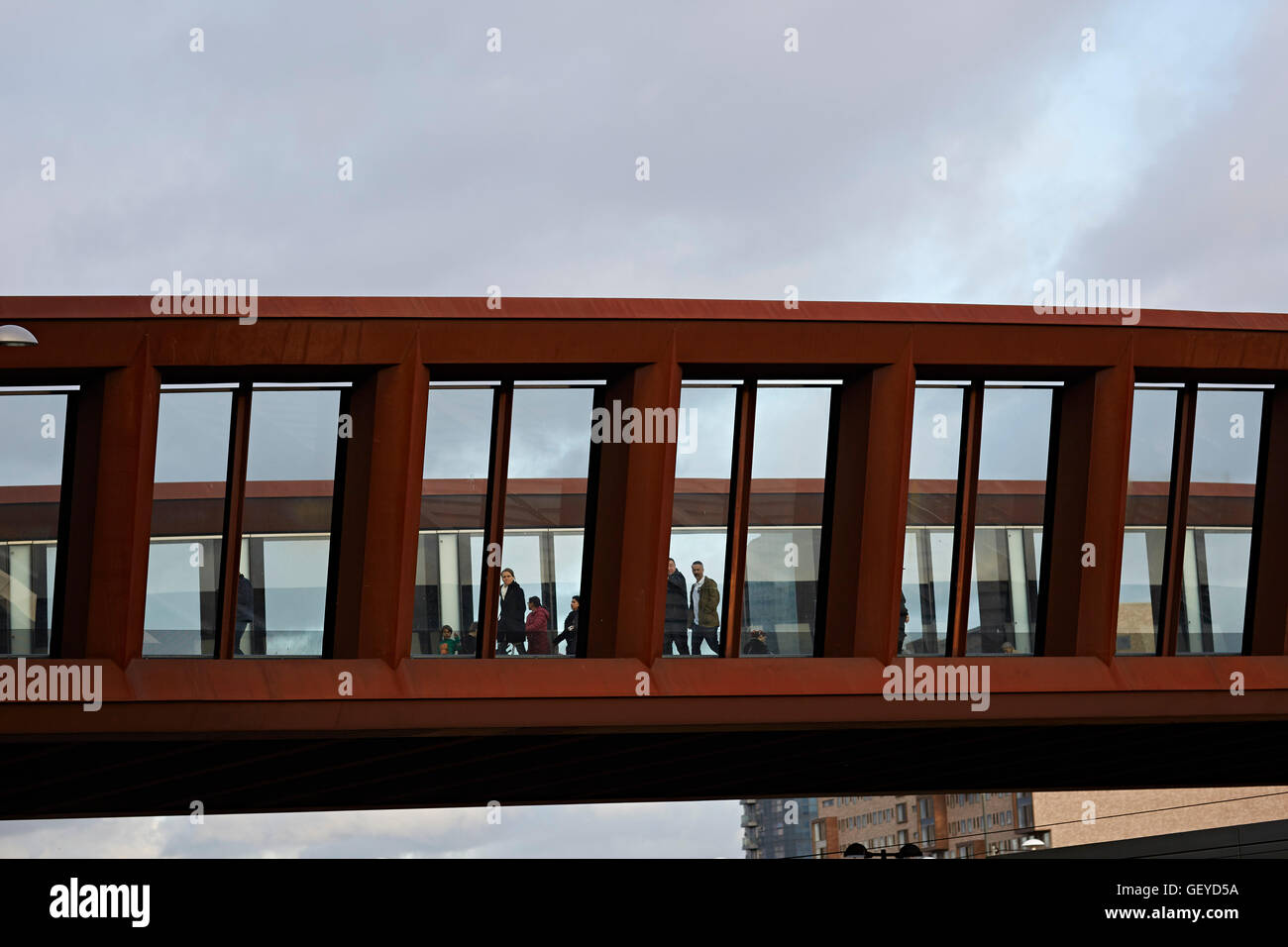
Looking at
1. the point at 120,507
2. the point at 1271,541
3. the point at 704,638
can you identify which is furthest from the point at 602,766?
the point at 1271,541

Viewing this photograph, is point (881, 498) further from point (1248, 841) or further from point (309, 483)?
point (1248, 841)

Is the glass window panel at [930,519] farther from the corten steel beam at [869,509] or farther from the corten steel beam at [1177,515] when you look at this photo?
the corten steel beam at [1177,515]

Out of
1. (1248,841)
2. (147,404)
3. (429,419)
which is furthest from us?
(1248,841)

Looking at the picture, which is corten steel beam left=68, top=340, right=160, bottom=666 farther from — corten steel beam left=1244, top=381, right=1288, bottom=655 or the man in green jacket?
corten steel beam left=1244, top=381, right=1288, bottom=655

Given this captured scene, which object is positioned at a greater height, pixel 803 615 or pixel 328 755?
pixel 803 615

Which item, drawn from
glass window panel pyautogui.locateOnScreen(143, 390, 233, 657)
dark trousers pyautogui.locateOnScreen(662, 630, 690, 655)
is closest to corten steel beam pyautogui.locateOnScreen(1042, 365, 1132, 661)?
dark trousers pyautogui.locateOnScreen(662, 630, 690, 655)

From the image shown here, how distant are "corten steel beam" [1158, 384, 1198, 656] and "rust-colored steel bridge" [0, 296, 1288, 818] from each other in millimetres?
30

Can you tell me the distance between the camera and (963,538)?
18.4m

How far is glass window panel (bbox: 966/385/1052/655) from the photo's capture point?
18.4 meters

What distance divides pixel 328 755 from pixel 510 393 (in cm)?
559

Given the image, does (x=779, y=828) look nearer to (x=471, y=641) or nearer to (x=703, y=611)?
(x=703, y=611)

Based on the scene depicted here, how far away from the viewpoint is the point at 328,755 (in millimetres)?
19000

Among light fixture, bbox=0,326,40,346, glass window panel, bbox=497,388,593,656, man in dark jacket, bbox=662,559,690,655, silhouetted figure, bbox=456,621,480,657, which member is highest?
light fixture, bbox=0,326,40,346
